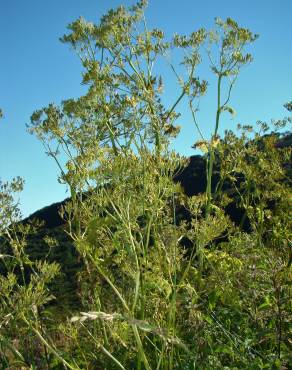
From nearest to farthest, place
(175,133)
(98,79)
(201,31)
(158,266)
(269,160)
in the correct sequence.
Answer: (158,266), (175,133), (98,79), (201,31), (269,160)

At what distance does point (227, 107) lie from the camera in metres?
5.43

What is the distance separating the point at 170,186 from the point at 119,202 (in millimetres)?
567

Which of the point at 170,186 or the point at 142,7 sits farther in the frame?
the point at 142,7

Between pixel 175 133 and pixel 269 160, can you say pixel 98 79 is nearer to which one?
pixel 175 133

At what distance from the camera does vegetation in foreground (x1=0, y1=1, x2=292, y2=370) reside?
361 cm

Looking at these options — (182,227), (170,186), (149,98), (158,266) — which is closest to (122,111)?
(149,98)

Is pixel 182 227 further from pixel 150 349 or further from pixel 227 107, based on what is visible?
pixel 227 107

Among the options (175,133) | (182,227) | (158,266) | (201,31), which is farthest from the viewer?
(201,31)

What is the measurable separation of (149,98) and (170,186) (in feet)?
3.36

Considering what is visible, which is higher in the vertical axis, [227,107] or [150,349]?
[227,107]

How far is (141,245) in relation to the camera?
4703 mm

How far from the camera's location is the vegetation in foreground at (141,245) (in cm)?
361

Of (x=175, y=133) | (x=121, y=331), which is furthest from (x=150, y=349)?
(x=175, y=133)

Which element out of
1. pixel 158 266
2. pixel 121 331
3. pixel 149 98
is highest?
Answer: pixel 149 98
